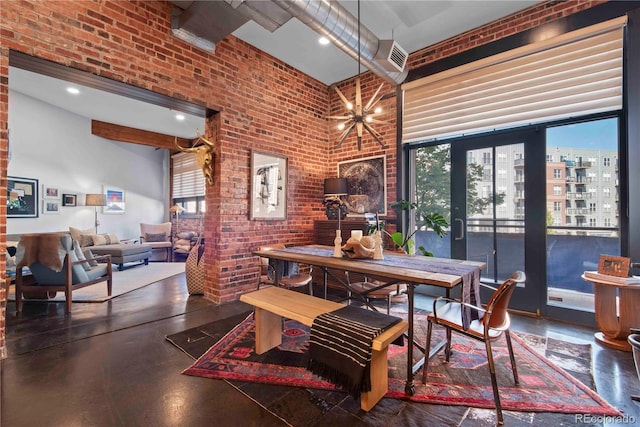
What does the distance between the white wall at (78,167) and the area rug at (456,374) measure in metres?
6.12

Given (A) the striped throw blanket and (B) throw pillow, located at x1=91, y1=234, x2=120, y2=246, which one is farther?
(B) throw pillow, located at x1=91, y1=234, x2=120, y2=246

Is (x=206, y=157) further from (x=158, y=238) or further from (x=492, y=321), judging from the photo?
(x=158, y=238)

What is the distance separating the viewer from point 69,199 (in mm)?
6641

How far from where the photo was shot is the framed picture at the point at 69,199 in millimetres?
6559

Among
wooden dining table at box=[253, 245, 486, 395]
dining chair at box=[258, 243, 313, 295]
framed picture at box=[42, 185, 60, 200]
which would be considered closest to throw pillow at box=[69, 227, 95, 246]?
framed picture at box=[42, 185, 60, 200]

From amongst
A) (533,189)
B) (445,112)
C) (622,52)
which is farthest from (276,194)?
(622,52)

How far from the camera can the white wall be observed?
19.0 ft

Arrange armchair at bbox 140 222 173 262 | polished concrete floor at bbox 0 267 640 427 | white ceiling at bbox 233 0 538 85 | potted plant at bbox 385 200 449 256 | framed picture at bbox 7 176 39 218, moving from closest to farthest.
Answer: polished concrete floor at bbox 0 267 640 427 < white ceiling at bbox 233 0 538 85 < potted plant at bbox 385 200 449 256 < framed picture at bbox 7 176 39 218 < armchair at bbox 140 222 173 262

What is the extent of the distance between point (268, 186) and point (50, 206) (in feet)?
18.4

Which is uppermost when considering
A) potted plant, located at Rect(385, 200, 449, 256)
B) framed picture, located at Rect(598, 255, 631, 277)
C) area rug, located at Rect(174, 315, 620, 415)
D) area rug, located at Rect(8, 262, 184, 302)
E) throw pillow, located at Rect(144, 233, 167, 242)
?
potted plant, located at Rect(385, 200, 449, 256)

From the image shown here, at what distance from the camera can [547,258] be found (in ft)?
10.9

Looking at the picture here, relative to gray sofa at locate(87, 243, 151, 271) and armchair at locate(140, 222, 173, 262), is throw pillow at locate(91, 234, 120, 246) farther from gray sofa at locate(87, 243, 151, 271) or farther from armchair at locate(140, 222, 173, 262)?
armchair at locate(140, 222, 173, 262)

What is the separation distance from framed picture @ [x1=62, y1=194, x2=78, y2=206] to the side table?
949 centimetres

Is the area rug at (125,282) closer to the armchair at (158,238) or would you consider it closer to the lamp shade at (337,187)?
the armchair at (158,238)
